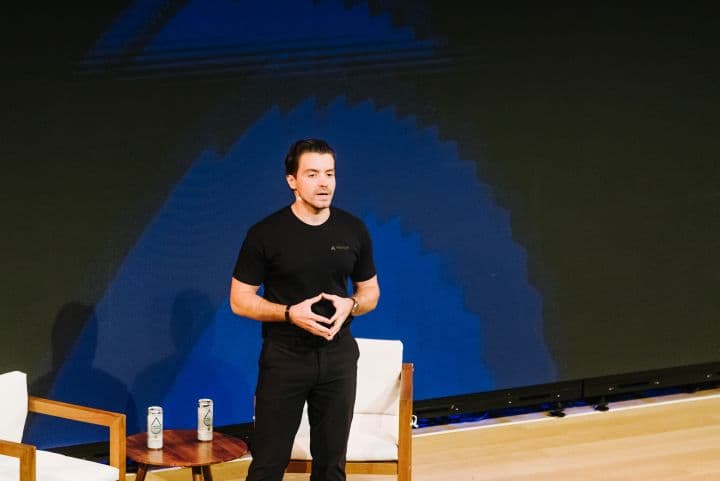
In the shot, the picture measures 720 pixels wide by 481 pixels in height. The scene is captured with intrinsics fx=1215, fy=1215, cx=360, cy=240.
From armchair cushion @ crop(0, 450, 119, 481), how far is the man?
56 cm

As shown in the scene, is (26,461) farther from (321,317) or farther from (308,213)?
(308,213)

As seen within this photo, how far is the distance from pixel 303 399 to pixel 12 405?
3.80 ft

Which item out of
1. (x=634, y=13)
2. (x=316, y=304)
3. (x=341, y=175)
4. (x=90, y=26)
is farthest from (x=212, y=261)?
(x=634, y=13)

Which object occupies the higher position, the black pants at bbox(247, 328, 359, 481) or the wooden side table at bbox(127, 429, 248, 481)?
the black pants at bbox(247, 328, 359, 481)

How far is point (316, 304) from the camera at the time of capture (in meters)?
4.02

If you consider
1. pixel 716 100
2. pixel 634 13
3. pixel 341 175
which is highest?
pixel 634 13

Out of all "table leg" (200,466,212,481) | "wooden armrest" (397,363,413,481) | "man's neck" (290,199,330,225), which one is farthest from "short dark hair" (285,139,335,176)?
"table leg" (200,466,212,481)

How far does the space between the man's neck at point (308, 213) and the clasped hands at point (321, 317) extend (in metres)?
0.24

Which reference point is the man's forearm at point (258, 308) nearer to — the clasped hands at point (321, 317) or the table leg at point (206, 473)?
the clasped hands at point (321, 317)

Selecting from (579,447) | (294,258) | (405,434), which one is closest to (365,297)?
(294,258)

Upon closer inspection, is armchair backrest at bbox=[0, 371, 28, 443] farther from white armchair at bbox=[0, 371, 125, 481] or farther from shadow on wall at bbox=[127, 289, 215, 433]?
shadow on wall at bbox=[127, 289, 215, 433]

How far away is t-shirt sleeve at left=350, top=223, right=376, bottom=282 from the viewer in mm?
4160

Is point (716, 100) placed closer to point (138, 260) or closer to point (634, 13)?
point (634, 13)

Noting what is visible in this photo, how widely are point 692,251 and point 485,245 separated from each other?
1.31 meters
